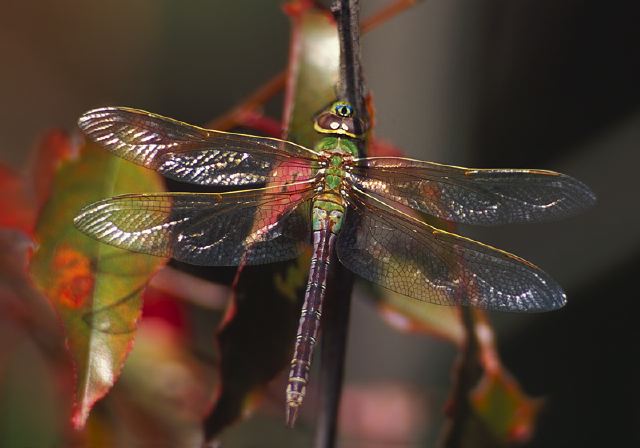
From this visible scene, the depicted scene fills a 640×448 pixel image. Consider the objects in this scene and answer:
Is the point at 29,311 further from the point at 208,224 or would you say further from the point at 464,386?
the point at 464,386

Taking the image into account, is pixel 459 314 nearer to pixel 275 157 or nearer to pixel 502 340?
pixel 275 157

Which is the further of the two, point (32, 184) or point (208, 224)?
point (32, 184)

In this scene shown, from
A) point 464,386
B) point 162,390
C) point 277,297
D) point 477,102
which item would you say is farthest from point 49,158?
point 477,102

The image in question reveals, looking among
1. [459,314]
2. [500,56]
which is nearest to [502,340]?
[500,56]

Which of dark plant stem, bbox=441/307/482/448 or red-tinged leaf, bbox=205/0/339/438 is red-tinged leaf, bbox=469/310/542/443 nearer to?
dark plant stem, bbox=441/307/482/448

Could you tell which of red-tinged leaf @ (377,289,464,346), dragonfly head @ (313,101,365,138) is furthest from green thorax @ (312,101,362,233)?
red-tinged leaf @ (377,289,464,346)

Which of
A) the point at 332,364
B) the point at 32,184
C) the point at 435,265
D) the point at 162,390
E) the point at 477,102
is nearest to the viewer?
the point at 332,364
